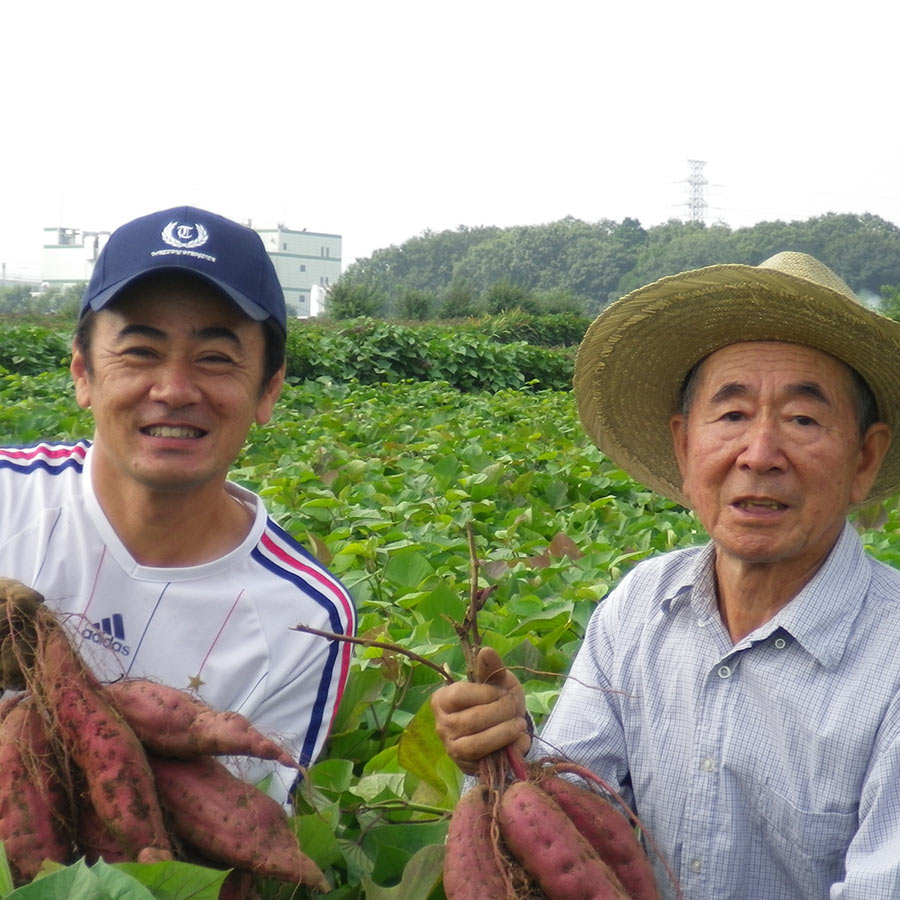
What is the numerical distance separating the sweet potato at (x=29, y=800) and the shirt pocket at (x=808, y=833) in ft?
3.02

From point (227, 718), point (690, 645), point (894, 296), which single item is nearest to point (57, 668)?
point (227, 718)

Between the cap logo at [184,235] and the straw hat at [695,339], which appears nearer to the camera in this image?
the straw hat at [695,339]

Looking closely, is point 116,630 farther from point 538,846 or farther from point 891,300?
point 891,300

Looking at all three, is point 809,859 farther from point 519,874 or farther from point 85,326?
point 85,326

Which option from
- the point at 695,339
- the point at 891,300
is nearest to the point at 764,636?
the point at 695,339

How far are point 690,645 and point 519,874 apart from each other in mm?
543

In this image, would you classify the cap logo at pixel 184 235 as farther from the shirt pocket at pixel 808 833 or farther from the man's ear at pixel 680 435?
the shirt pocket at pixel 808 833

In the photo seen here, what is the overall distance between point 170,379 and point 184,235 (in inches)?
9.0

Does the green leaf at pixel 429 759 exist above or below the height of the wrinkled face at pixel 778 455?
→ below

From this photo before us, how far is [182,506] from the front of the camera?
1900mm

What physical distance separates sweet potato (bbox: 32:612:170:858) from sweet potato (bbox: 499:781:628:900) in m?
0.39

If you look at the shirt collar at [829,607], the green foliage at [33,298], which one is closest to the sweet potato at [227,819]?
the shirt collar at [829,607]

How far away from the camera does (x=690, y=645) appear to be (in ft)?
5.75

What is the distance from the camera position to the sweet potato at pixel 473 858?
131 cm
